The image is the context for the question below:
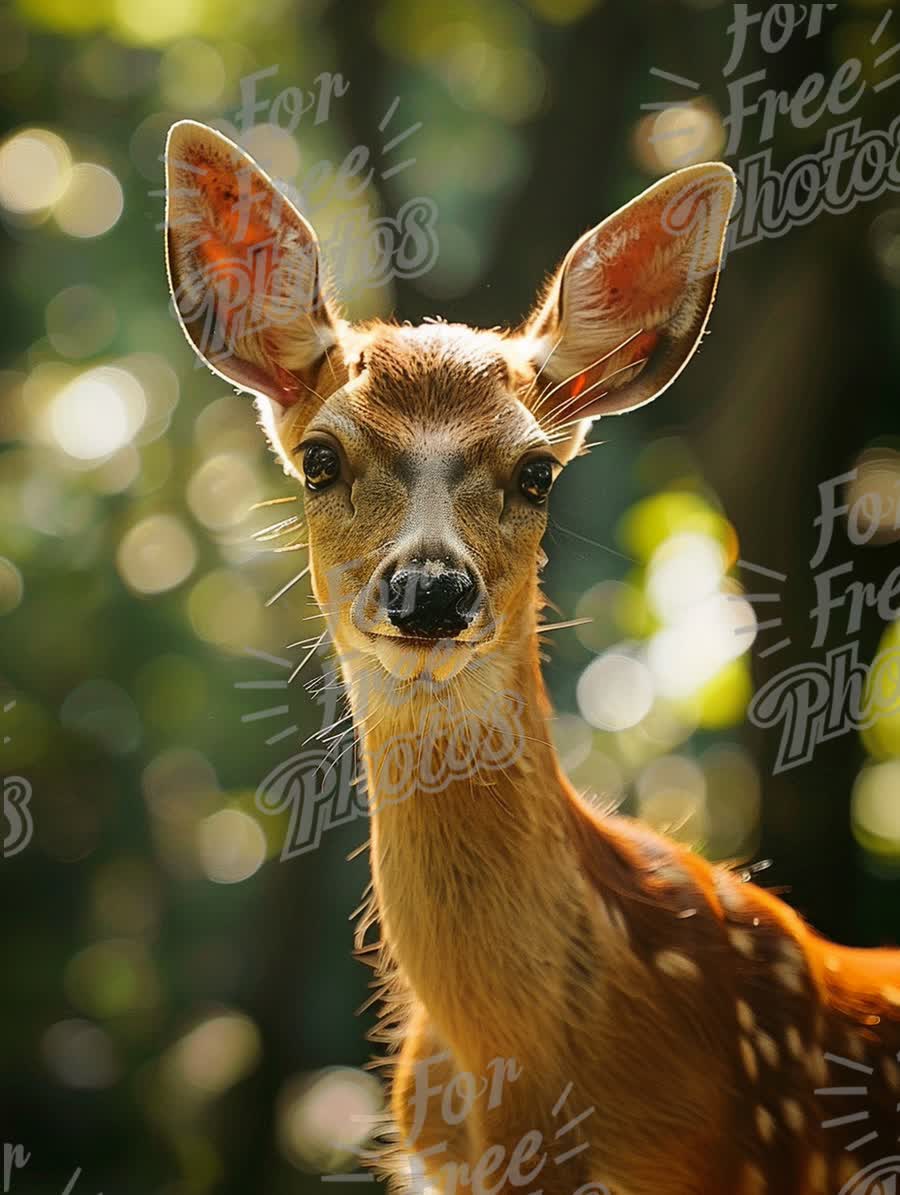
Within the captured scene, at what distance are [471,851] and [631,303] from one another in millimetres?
1014

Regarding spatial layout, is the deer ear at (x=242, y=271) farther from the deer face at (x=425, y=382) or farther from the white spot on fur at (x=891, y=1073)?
the white spot on fur at (x=891, y=1073)

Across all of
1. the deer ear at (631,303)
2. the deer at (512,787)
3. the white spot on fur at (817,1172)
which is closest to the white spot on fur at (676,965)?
the deer at (512,787)

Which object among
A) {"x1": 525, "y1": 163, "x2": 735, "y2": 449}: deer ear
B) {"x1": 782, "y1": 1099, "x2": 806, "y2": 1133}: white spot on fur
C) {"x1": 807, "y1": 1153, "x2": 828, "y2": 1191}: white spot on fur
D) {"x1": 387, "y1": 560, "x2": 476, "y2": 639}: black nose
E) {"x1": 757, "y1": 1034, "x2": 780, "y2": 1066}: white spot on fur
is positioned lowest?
{"x1": 807, "y1": 1153, "x2": 828, "y2": 1191}: white spot on fur

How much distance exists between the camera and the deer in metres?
2.29

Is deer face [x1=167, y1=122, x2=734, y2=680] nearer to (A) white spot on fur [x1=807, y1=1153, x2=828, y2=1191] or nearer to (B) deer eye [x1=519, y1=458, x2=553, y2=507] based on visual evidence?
(B) deer eye [x1=519, y1=458, x2=553, y2=507]

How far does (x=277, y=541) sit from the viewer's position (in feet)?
14.9

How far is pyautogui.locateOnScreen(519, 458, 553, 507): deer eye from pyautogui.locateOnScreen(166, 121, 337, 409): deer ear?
46 centimetres

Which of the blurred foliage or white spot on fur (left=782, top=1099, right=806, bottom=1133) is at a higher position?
the blurred foliage

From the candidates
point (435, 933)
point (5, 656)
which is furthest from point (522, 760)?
point (5, 656)

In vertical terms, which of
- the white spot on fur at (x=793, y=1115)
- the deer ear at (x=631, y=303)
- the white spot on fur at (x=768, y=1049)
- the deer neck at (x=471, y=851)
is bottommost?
the white spot on fur at (x=793, y=1115)

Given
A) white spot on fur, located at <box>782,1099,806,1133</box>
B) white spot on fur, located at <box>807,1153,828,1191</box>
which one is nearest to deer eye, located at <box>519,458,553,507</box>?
white spot on fur, located at <box>782,1099,806,1133</box>

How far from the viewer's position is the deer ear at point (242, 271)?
2373 millimetres

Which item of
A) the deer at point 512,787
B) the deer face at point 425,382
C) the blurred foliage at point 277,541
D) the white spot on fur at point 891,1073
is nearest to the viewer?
the deer face at point 425,382

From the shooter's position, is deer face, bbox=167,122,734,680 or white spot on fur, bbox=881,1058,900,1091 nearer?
deer face, bbox=167,122,734,680
